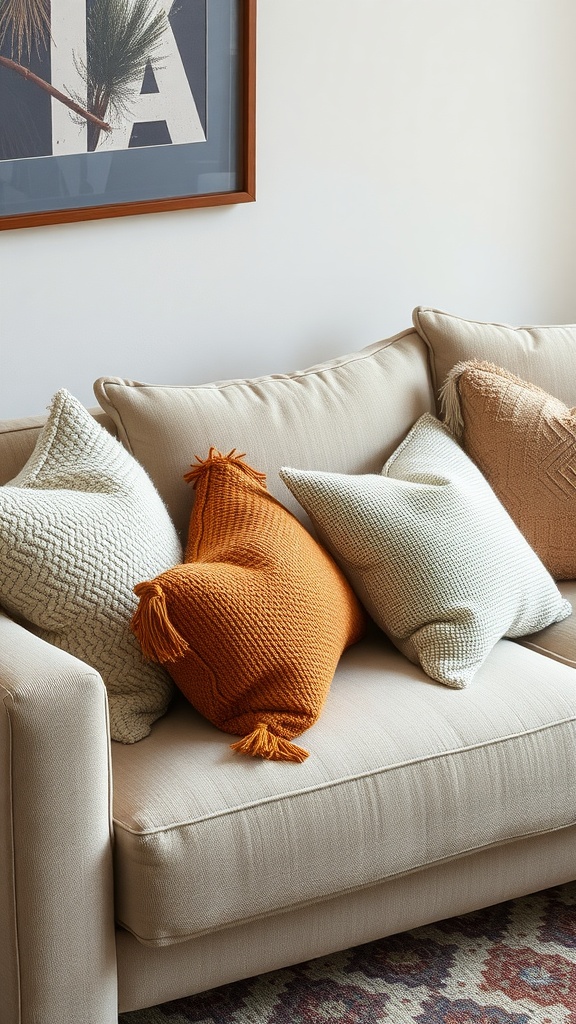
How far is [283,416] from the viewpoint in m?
2.19

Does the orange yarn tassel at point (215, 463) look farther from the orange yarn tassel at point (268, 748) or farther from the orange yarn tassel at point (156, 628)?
the orange yarn tassel at point (268, 748)

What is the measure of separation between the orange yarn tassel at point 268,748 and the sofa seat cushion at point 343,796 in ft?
0.04

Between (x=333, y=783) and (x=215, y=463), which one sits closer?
A: (x=333, y=783)

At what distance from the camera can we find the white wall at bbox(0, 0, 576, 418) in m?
2.39

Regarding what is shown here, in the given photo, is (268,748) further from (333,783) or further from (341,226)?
(341,226)

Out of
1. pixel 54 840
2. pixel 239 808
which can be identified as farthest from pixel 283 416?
pixel 54 840

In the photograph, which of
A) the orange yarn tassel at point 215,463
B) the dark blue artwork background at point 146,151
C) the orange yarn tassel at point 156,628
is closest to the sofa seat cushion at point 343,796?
the orange yarn tassel at point 156,628

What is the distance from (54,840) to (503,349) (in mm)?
1366

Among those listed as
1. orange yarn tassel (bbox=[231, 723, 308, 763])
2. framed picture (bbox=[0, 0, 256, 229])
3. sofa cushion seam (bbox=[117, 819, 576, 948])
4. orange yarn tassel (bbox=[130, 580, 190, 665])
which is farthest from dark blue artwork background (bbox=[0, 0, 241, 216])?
sofa cushion seam (bbox=[117, 819, 576, 948])

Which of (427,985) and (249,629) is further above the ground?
(249,629)

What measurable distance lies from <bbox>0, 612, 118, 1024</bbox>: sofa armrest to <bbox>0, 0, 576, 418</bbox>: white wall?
98 centimetres

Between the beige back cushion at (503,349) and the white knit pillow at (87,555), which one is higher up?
the beige back cushion at (503,349)

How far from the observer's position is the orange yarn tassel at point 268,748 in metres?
1.67

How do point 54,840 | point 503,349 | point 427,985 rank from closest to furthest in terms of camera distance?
1. point 54,840
2. point 427,985
3. point 503,349
